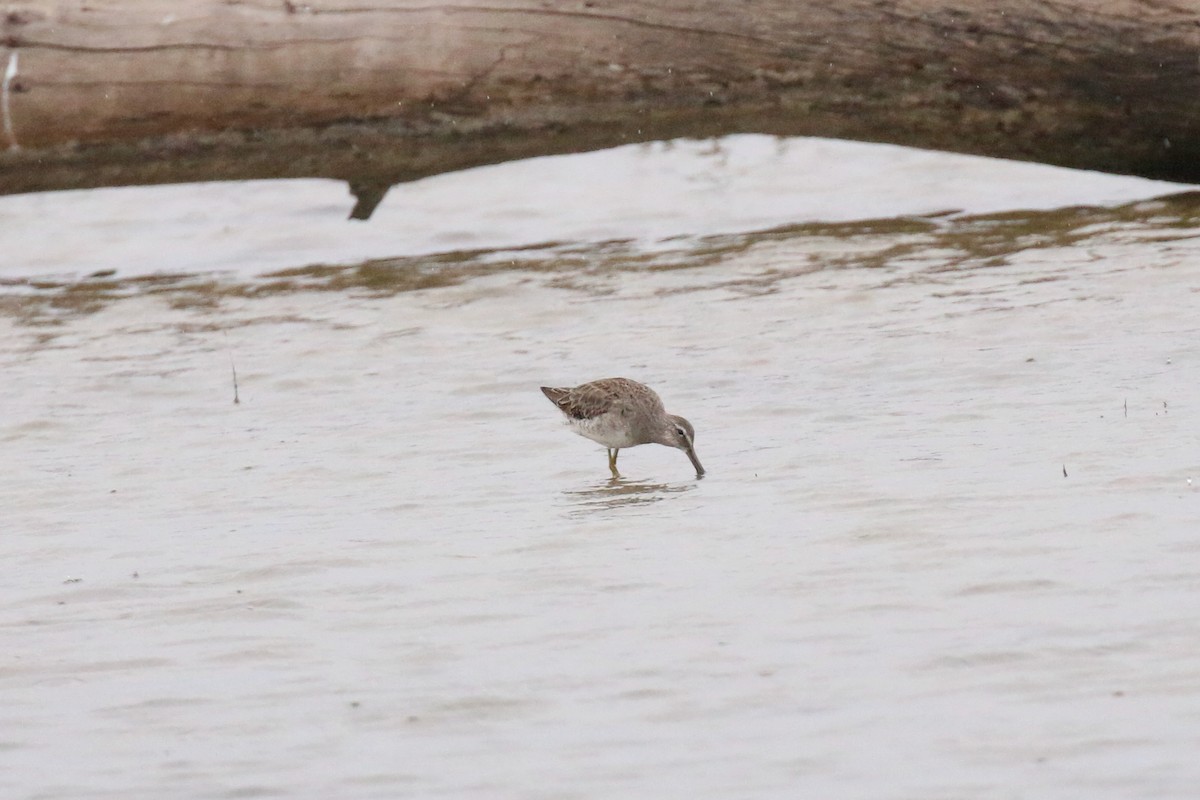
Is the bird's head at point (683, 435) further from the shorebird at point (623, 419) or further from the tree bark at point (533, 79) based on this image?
→ the tree bark at point (533, 79)

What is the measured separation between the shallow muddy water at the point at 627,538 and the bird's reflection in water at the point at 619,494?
3cm

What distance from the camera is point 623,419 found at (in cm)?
738

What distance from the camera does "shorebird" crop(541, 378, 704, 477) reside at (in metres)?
7.20

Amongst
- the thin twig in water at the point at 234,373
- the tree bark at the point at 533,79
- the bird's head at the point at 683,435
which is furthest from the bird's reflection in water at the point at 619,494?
the tree bark at the point at 533,79

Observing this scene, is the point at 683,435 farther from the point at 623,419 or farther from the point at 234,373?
the point at 234,373

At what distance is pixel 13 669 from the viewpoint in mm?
4789

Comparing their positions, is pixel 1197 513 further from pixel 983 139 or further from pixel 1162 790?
pixel 983 139

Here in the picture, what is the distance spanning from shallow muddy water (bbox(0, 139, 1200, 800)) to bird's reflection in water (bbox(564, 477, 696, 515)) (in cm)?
3

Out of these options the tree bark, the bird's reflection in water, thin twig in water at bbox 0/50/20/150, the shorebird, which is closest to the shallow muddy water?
the bird's reflection in water

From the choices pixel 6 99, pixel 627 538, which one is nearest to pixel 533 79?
pixel 6 99

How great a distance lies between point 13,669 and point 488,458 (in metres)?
2.70

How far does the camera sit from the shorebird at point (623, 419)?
23.6 ft

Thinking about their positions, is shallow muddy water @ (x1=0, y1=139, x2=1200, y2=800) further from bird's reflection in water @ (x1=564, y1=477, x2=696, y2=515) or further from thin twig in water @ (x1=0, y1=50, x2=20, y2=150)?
thin twig in water @ (x1=0, y1=50, x2=20, y2=150)

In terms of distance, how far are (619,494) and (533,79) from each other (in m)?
3.90
